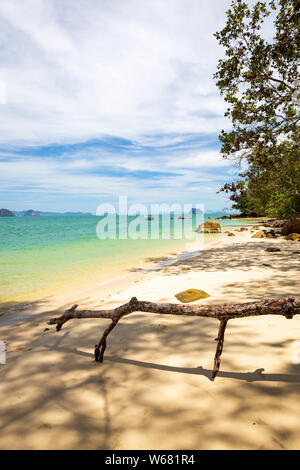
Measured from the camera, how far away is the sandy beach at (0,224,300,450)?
6.72 feet

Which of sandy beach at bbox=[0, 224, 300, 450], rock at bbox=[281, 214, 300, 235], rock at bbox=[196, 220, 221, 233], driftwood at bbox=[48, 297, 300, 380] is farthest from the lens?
rock at bbox=[196, 220, 221, 233]

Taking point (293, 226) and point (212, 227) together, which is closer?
point (293, 226)

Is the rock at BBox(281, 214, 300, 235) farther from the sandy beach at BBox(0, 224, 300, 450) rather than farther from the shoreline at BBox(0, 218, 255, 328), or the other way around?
the sandy beach at BBox(0, 224, 300, 450)

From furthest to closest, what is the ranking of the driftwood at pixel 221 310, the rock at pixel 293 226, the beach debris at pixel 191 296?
the rock at pixel 293 226
the beach debris at pixel 191 296
the driftwood at pixel 221 310

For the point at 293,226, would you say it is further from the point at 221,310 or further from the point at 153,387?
the point at 153,387

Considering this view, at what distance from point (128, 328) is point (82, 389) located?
1692 mm

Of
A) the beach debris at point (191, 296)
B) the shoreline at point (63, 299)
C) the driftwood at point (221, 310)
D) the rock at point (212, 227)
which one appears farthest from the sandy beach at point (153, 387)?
the rock at point (212, 227)

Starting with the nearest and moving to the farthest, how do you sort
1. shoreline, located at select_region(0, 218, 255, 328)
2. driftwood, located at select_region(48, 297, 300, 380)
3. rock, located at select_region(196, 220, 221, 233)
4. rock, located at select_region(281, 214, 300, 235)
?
driftwood, located at select_region(48, 297, 300, 380) → shoreline, located at select_region(0, 218, 255, 328) → rock, located at select_region(281, 214, 300, 235) → rock, located at select_region(196, 220, 221, 233)

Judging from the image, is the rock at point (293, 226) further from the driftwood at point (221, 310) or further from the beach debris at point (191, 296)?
the driftwood at point (221, 310)

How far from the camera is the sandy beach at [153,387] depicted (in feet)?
6.72

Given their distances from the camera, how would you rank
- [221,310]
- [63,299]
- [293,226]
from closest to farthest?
[221,310], [63,299], [293,226]

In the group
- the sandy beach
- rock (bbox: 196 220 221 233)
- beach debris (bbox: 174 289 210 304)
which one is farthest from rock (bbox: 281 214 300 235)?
the sandy beach

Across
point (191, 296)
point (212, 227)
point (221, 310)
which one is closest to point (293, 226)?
point (212, 227)

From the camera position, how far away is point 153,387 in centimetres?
272
